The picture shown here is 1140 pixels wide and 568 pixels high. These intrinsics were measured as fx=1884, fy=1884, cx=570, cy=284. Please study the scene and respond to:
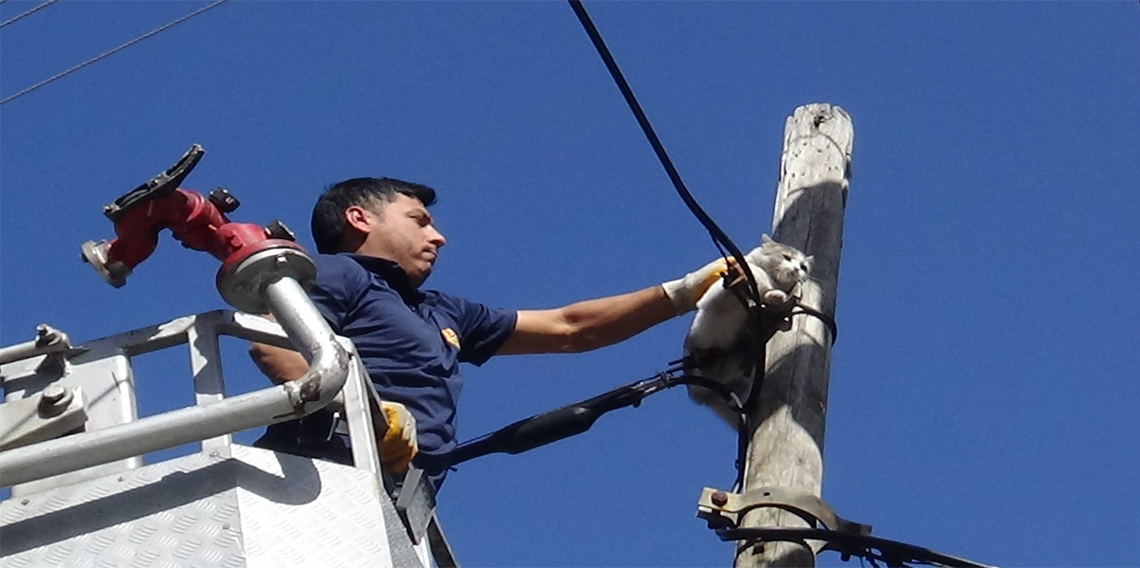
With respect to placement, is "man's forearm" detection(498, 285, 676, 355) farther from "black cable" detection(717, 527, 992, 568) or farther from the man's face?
"black cable" detection(717, 527, 992, 568)

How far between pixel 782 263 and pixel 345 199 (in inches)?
62.0

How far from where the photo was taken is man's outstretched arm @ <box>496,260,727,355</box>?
21.8 feet

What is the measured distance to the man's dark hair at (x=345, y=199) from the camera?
6555mm

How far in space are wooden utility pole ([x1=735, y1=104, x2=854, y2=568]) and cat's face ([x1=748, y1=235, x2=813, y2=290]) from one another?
3.5 inches

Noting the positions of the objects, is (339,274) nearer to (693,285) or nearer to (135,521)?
(693,285)

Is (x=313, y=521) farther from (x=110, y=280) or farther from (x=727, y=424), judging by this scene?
(x=727, y=424)

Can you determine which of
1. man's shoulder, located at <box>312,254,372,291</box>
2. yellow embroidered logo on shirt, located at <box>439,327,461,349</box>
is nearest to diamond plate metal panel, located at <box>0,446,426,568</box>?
man's shoulder, located at <box>312,254,372,291</box>

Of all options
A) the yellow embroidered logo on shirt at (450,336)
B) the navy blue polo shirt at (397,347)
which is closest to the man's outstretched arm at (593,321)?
the yellow embroidered logo on shirt at (450,336)

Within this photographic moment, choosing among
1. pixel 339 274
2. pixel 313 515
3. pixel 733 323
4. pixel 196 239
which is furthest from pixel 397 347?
pixel 313 515

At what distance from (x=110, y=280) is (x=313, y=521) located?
822 millimetres

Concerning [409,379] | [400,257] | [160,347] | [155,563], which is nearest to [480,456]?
[409,379]

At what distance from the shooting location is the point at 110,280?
4.19m

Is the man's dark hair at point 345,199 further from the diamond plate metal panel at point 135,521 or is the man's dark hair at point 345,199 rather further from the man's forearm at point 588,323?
the diamond plate metal panel at point 135,521

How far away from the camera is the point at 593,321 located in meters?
6.83
